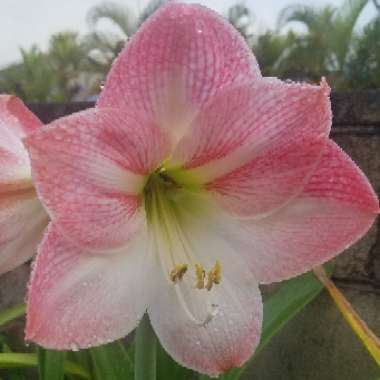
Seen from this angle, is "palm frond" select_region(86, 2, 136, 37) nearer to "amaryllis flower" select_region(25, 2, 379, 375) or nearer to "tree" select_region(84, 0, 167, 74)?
"tree" select_region(84, 0, 167, 74)

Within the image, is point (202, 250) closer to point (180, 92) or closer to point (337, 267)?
point (180, 92)

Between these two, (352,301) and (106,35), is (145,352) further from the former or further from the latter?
(106,35)

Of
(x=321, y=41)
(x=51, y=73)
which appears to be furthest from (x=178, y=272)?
(x=51, y=73)

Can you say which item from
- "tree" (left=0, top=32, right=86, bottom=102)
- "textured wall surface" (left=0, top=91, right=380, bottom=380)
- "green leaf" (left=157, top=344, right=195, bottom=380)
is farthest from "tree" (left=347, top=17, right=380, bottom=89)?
"green leaf" (left=157, top=344, right=195, bottom=380)

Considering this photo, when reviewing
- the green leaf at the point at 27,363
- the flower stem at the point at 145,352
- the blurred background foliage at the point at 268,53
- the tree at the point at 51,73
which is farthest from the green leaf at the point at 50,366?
the tree at the point at 51,73

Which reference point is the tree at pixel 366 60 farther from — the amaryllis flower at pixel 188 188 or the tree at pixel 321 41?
the amaryllis flower at pixel 188 188
